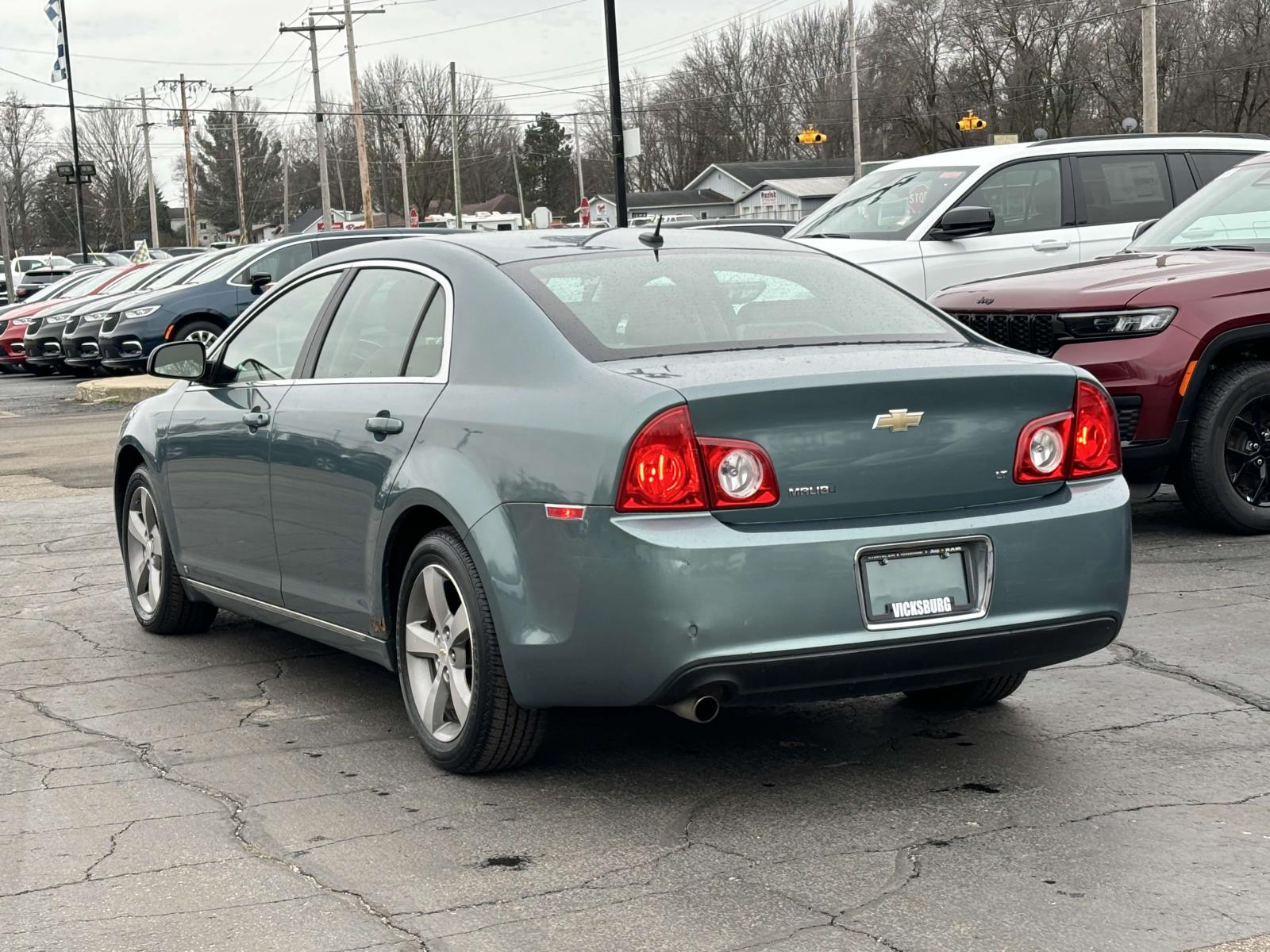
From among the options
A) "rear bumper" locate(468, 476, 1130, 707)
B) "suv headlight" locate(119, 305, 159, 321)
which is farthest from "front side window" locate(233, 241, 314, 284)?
"rear bumper" locate(468, 476, 1130, 707)

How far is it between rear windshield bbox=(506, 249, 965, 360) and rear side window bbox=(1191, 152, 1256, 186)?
7898 millimetres

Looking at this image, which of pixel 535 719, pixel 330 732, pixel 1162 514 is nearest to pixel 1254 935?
pixel 535 719

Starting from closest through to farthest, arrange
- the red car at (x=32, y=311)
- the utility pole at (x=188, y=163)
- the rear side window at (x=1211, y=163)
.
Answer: the rear side window at (x=1211, y=163) < the red car at (x=32, y=311) < the utility pole at (x=188, y=163)

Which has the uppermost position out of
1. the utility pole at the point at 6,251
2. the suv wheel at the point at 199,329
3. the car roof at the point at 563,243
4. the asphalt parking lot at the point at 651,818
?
the utility pole at the point at 6,251

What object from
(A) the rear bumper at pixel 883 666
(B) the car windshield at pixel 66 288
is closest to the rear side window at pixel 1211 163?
(A) the rear bumper at pixel 883 666

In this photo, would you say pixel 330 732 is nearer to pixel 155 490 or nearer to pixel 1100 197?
pixel 155 490

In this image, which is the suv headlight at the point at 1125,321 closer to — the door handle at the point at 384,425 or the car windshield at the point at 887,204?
the door handle at the point at 384,425

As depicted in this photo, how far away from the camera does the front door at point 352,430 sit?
5.04 meters

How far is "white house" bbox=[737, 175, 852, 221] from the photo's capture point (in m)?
92.9

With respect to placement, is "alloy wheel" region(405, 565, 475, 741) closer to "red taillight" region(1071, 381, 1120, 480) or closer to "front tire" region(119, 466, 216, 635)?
"red taillight" region(1071, 381, 1120, 480)

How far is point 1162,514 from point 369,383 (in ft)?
17.5

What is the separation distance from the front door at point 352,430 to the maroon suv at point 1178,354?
3.70 meters

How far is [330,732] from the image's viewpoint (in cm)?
537

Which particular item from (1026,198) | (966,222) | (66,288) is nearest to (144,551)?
(966,222)
